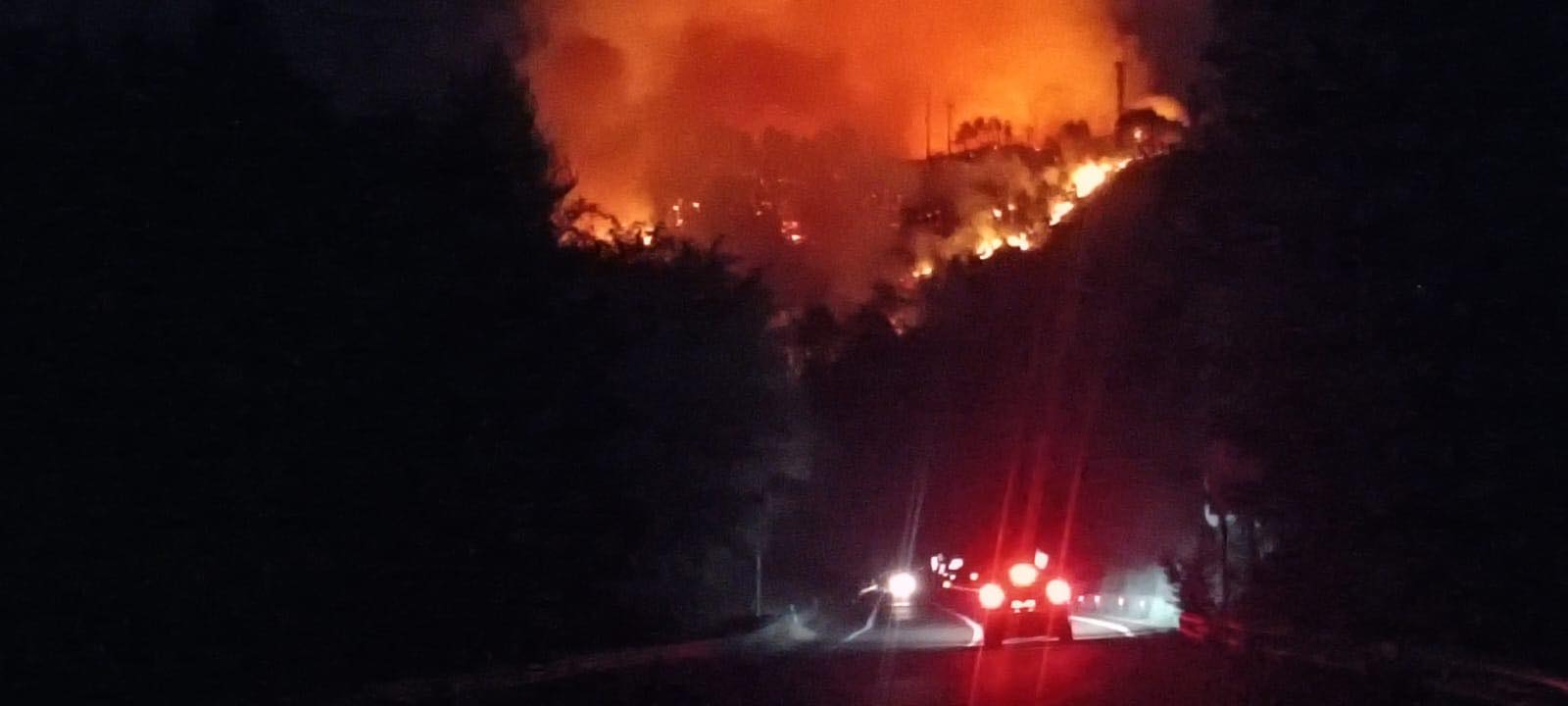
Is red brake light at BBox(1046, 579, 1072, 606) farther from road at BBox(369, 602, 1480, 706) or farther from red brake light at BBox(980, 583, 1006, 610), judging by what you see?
road at BBox(369, 602, 1480, 706)

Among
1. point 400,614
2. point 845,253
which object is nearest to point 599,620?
point 400,614

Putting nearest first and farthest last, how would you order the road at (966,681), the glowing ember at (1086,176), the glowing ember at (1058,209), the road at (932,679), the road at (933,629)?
the road at (966,681) → the road at (932,679) → the road at (933,629) → the glowing ember at (1058,209) → the glowing ember at (1086,176)

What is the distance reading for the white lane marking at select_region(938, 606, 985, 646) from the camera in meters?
33.3

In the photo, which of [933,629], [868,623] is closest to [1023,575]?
[933,629]

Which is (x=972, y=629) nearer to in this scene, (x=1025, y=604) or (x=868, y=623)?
(x=868, y=623)

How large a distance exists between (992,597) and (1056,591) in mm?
1245

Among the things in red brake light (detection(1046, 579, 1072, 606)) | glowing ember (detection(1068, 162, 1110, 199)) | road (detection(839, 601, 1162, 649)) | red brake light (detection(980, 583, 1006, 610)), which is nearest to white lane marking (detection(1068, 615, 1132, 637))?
road (detection(839, 601, 1162, 649))

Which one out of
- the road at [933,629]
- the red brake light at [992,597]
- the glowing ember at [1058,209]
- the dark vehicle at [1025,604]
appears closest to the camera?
the red brake light at [992,597]

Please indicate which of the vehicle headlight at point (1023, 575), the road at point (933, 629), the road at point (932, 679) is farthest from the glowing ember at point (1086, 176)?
the road at point (932, 679)

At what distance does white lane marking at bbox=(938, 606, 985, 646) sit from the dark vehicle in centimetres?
62

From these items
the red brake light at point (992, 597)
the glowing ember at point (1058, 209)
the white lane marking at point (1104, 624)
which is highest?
the glowing ember at point (1058, 209)

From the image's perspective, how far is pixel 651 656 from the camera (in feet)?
94.0

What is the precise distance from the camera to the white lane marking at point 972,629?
3334 cm

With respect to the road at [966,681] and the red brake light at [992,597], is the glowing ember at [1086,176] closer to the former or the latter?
the red brake light at [992,597]
